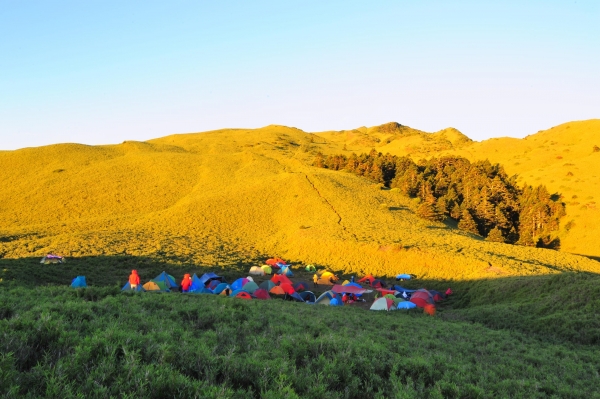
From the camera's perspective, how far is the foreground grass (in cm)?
478

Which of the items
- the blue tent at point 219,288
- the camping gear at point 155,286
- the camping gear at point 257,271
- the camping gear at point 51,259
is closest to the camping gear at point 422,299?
the camping gear at point 257,271

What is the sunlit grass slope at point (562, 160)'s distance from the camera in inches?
2215

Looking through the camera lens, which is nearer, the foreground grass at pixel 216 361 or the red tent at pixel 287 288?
the foreground grass at pixel 216 361

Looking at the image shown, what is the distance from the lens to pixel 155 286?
22828mm

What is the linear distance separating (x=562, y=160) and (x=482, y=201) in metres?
39.2

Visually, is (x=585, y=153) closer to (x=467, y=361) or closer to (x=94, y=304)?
(x=467, y=361)

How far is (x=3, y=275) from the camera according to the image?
1998cm

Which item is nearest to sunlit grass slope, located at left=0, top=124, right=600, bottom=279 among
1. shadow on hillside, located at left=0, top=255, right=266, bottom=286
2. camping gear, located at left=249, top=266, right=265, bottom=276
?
shadow on hillside, located at left=0, top=255, right=266, bottom=286

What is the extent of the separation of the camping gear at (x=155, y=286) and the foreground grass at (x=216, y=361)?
1160 cm

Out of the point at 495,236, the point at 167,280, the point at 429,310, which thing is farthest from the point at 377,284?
the point at 495,236

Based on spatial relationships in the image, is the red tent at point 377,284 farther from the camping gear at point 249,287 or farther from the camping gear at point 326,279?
the camping gear at point 249,287

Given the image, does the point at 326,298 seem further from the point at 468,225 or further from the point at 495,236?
the point at 468,225

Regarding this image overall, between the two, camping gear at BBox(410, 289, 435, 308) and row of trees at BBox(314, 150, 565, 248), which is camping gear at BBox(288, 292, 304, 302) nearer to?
camping gear at BBox(410, 289, 435, 308)

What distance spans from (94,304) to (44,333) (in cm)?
310
